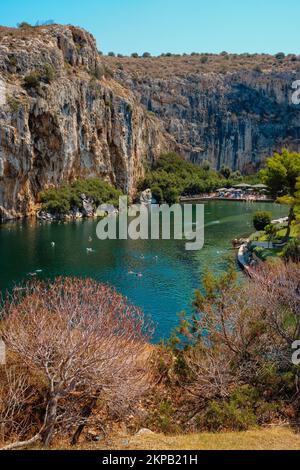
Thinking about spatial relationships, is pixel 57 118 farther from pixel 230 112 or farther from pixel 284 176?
pixel 230 112

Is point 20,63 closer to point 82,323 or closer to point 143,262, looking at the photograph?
point 143,262

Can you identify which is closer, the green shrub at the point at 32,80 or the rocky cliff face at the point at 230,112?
the green shrub at the point at 32,80

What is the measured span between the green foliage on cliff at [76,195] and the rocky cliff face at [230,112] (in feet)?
163

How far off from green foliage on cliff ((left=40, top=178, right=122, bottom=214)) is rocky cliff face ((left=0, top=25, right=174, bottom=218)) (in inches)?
81.6

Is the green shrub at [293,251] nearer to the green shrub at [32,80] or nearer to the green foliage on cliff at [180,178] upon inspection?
the green shrub at [32,80]

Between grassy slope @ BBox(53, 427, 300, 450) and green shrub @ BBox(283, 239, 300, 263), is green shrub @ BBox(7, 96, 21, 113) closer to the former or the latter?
green shrub @ BBox(283, 239, 300, 263)

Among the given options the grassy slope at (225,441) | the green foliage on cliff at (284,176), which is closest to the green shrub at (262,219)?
the green foliage on cliff at (284,176)

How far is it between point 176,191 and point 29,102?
37092mm

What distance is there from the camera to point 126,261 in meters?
37.7

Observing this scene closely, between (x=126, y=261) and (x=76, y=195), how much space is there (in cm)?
3114

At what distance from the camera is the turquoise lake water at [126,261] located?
28.0m

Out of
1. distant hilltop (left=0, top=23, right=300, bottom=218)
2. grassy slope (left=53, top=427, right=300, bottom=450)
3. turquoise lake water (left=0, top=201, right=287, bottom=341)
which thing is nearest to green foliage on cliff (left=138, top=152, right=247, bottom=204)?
distant hilltop (left=0, top=23, right=300, bottom=218)

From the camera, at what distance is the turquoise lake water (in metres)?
28.0

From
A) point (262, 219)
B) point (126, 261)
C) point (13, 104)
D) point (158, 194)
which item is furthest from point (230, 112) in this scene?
point (126, 261)
